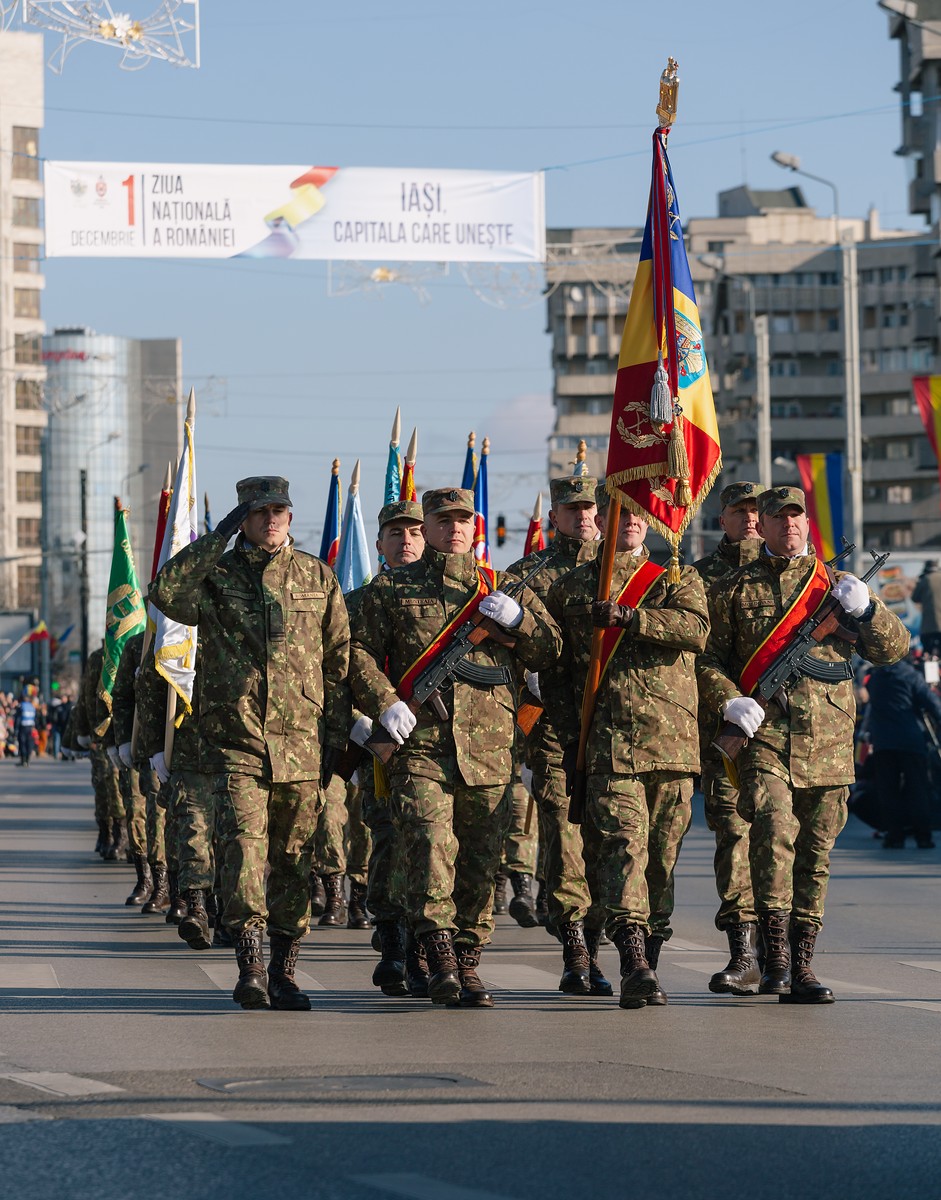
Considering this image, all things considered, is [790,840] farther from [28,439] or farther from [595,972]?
[28,439]

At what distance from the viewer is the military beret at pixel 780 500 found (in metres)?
10.2

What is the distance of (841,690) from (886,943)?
9.53 feet

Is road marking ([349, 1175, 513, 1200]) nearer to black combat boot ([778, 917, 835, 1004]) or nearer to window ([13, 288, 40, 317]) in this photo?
black combat boot ([778, 917, 835, 1004])

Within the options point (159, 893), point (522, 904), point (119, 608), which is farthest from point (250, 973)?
point (119, 608)

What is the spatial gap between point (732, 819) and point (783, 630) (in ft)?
2.92

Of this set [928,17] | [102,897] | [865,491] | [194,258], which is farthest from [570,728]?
[865,491]

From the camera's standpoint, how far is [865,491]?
11231 centimetres

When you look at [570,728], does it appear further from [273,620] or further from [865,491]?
[865,491]

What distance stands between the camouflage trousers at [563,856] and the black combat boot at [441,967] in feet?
2.23

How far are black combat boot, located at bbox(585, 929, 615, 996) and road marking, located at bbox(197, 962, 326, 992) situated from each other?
1177 millimetres

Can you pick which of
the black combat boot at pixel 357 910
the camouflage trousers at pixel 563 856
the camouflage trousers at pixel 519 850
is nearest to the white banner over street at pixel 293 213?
the black combat boot at pixel 357 910

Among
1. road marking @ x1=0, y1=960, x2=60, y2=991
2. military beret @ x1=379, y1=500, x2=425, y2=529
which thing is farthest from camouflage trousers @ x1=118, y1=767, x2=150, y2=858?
military beret @ x1=379, y1=500, x2=425, y2=529

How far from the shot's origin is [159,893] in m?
15.1

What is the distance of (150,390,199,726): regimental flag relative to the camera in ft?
43.1
